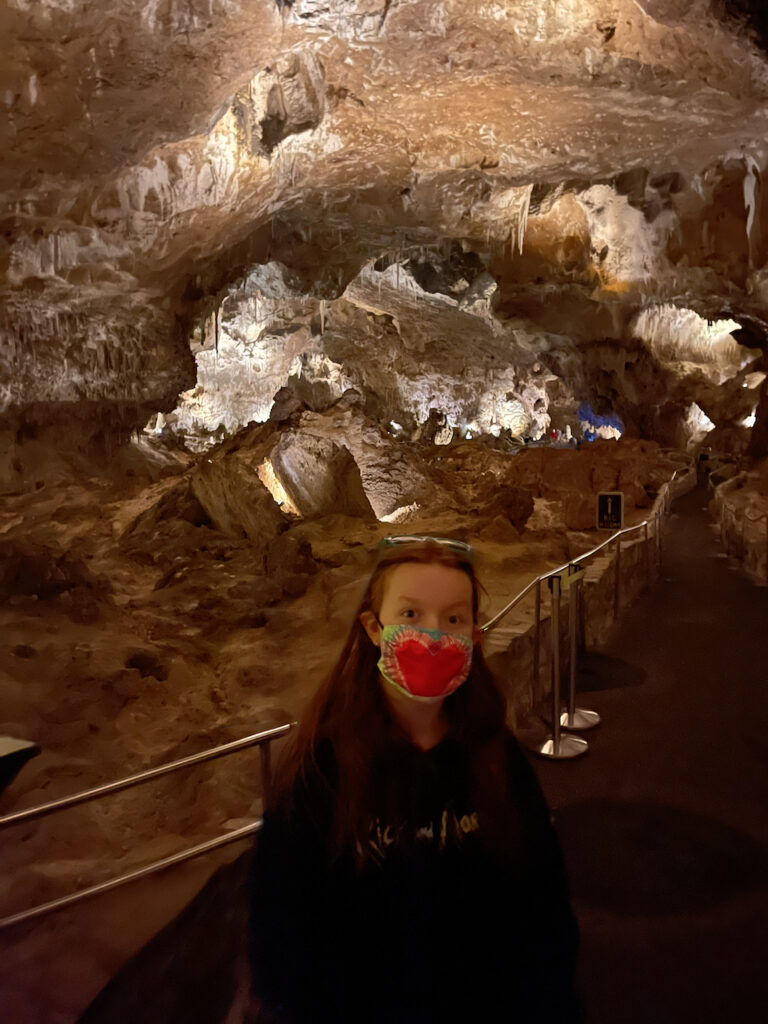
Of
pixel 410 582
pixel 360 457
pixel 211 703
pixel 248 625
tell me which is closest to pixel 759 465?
pixel 360 457

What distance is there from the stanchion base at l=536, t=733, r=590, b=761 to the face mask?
2965mm

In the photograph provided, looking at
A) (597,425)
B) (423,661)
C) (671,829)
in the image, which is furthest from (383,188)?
(597,425)

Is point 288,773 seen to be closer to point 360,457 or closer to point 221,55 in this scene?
point 221,55

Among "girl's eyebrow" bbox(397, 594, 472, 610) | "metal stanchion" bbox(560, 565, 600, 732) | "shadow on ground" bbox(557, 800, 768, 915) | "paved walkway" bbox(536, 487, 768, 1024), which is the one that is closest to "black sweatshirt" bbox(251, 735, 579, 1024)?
"girl's eyebrow" bbox(397, 594, 472, 610)

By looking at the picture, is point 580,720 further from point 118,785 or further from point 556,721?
point 118,785

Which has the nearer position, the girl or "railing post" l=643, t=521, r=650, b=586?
the girl

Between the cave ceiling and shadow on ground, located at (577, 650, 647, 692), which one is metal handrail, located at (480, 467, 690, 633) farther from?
the cave ceiling

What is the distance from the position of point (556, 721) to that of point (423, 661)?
9.77 ft

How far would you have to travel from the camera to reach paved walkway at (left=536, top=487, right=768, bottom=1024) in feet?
8.17

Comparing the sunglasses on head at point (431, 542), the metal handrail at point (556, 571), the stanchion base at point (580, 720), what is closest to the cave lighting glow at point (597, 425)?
the metal handrail at point (556, 571)

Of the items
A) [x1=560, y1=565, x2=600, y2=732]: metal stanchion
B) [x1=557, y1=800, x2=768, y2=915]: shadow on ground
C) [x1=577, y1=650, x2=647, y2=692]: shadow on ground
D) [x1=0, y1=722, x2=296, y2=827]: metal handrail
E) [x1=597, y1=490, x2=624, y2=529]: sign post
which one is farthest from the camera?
[x1=597, y1=490, x2=624, y2=529]: sign post

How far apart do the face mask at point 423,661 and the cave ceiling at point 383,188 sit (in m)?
6.36

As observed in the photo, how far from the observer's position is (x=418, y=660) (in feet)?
4.84

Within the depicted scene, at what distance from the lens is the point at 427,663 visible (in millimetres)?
1474
